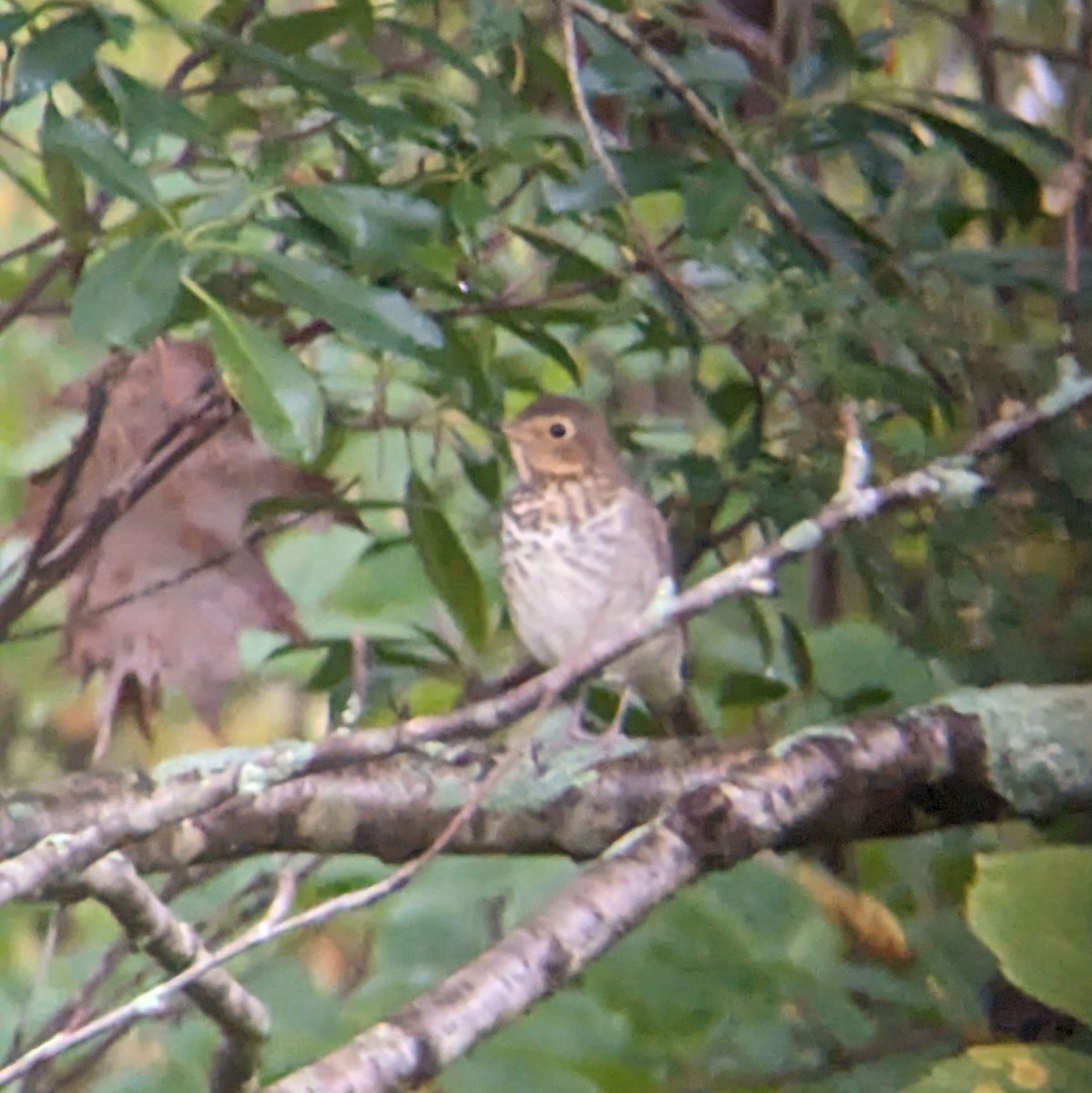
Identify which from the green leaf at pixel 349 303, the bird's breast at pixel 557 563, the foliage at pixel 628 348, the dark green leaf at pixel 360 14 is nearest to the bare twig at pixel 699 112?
the foliage at pixel 628 348

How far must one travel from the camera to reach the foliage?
36.1 inches

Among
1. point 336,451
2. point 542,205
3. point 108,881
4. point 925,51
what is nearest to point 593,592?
point 336,451

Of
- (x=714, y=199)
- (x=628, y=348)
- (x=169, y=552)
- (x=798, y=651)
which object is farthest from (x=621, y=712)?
(x=714, y=199)

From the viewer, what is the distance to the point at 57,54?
894 millimetres

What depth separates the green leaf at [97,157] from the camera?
0.87 meters

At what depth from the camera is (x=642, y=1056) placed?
114 centimetres

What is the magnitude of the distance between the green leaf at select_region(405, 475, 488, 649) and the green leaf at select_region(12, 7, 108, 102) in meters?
0.43

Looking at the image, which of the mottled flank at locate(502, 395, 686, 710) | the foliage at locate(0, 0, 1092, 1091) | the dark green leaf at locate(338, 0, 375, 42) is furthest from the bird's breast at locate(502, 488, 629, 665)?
the dark green leaf at locate(338, 0, 375, 42)

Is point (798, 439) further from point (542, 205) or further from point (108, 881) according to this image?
point (108, 881)

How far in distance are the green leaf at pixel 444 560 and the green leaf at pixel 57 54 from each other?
1.40 feet

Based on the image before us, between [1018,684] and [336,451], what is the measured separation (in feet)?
1.73

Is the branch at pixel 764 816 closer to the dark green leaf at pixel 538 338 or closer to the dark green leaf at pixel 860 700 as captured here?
the dark green leaf at pixel 860 700

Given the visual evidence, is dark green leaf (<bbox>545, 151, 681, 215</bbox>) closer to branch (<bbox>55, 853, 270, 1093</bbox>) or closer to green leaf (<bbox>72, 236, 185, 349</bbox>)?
green leaf (<bbox>72, 236, 185, 349</bbox>)

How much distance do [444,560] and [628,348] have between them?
0.21 meters
